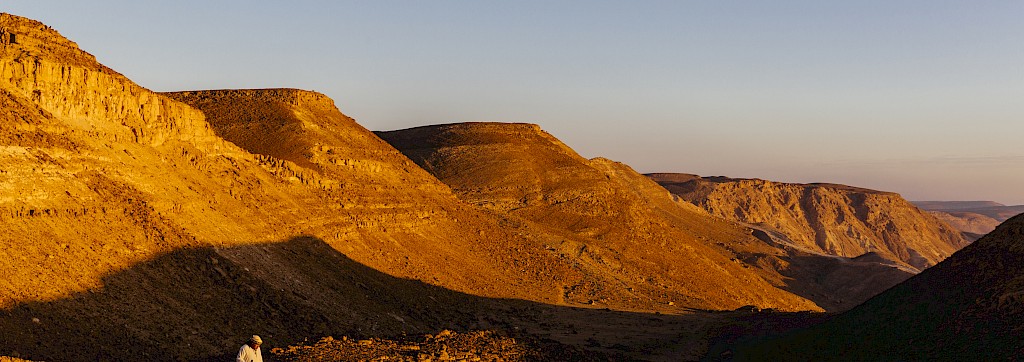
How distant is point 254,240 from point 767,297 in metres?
42.6

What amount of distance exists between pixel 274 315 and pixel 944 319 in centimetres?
1934

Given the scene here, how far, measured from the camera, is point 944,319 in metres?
24.2

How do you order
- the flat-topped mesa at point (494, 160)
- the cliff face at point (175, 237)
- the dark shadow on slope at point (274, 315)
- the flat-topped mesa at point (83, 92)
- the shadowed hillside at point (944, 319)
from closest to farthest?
1. the dark shadow on slope at point (274, 315)
2. the cliff face at point (175, 237)
3. the shadowed hillside at point (944, 319)
4. the flat-topped mesa at point (83, 92)
5. the flat-topped mesa at point (494, 160)

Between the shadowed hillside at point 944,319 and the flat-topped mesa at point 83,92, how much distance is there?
74.4 ft

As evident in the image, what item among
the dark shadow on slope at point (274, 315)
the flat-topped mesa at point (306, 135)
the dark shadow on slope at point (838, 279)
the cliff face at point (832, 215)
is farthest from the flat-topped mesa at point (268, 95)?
the cliff face at point (832, 215)

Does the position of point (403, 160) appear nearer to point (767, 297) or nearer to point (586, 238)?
point (586, 238)

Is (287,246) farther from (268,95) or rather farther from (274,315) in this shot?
(268,95)

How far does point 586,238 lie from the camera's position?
61062mm

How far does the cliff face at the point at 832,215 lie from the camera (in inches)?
5566

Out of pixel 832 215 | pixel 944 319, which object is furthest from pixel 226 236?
pixel 832 215

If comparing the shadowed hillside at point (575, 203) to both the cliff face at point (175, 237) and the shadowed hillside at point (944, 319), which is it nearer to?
the cliff face at point (175, 237)

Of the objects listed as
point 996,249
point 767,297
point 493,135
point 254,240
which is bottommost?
point 767,297

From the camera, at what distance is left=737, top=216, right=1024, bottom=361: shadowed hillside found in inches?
858

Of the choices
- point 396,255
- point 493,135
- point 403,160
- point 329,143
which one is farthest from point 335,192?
point 493,135
